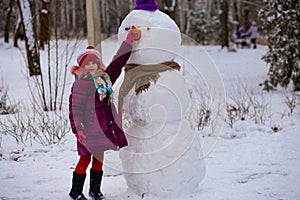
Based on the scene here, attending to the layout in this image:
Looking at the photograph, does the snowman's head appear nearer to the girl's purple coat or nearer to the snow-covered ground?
the girl's purple coat

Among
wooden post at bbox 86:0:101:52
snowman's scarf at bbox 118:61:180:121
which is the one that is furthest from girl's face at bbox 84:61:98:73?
wooden post at bbox 86:0:101:52

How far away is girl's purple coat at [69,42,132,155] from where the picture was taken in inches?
116

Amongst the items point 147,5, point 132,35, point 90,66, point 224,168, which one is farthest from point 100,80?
point 224,168

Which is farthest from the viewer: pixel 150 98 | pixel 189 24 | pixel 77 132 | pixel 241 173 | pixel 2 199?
pixel 189 24

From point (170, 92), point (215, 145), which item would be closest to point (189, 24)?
point (215, 145)

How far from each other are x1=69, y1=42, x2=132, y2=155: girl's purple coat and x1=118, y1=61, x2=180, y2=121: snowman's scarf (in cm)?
27

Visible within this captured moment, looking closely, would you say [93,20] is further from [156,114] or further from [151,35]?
[156,114]

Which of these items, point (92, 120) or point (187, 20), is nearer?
point (92, 120)

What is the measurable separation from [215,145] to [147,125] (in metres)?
2.14

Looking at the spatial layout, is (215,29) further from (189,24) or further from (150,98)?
(150,98)

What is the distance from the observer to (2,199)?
3.39 meters

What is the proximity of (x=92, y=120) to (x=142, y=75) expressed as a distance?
56 centimetres

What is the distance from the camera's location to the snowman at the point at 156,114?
316 centimetres

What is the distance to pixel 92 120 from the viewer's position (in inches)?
118
